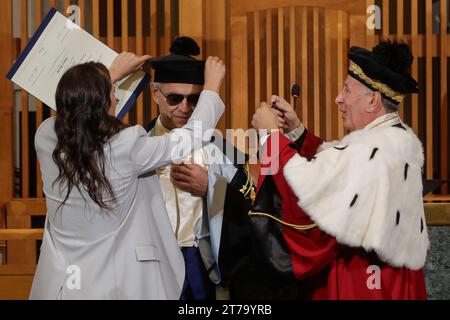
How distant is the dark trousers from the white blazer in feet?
0.79

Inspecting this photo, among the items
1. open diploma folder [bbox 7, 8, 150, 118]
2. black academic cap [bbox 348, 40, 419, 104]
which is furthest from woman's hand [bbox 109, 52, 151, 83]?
black academic cap [bbox 348, 40, 419, 104]

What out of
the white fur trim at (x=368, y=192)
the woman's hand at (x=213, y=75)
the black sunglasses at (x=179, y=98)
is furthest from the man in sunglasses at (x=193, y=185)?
the white fur trim at (x=368, y=192)

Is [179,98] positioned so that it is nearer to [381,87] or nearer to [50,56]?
[50,56]

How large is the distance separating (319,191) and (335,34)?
4.77ft

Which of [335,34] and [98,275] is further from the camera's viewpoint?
[335,34]

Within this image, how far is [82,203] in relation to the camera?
7.36 ft

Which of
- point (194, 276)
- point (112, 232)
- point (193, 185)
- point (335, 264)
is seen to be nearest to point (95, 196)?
point (112, 232)

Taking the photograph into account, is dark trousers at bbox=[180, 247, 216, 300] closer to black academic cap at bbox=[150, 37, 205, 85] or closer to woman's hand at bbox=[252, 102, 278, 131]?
woman's hand at bbox=[252, 102, 278, 131]

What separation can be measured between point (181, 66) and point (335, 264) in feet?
3.02

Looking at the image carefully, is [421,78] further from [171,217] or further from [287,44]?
[171,217]

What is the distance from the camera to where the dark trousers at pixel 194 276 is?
104 inches

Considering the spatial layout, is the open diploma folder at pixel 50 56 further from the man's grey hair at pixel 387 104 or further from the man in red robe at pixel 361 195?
the man's grey hair at pixel 387 104

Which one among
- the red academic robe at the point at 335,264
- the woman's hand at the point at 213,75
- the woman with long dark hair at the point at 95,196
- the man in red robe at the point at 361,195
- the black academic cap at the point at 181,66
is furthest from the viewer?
the black academic cap at the point at 181,66
